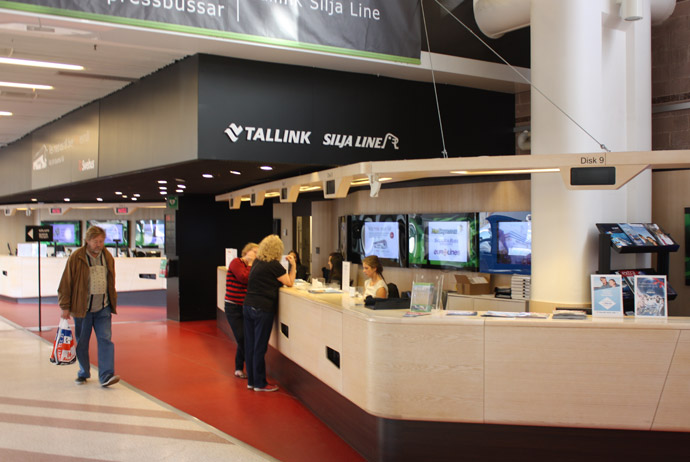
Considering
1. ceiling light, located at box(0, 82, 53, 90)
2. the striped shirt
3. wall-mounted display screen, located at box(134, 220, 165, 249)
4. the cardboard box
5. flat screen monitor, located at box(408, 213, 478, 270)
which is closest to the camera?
the striped shirt

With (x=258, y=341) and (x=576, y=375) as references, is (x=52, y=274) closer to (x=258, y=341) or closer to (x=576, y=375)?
(x=258, y=341)

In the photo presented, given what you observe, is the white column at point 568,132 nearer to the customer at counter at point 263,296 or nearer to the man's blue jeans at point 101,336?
the customer at counter at point 263,296

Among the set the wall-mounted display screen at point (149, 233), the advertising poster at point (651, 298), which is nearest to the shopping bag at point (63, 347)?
the advertising poster at point (651, 298)

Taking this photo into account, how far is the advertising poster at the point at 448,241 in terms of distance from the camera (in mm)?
9078

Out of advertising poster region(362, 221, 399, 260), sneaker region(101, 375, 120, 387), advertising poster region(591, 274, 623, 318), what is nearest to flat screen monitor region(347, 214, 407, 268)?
advertising poster region(362, 221, 399, 260)

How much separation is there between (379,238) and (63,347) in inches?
202

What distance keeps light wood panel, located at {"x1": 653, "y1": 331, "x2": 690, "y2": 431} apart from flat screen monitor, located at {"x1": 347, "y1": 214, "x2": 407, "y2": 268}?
5.87 meters

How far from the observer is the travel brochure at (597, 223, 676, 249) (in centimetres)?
598

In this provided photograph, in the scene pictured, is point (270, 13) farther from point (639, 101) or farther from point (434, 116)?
point (639, 101)

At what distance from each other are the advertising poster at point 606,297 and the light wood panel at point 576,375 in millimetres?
326

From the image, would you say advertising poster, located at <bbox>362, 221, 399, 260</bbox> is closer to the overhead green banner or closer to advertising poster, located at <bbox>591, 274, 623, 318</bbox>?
the overhead green banner

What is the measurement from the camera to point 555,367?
173 inches

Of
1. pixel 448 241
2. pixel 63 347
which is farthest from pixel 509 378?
pixel 448 241

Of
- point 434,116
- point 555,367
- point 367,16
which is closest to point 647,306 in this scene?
point 555,367
